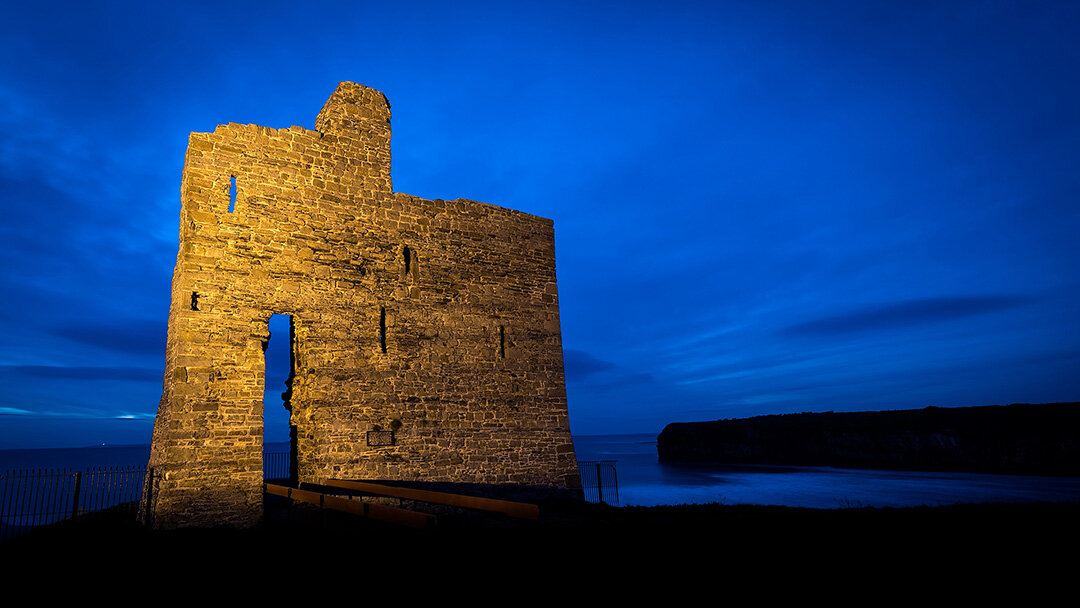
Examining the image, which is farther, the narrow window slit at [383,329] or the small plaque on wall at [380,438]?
the narrow window slit at [383,329]

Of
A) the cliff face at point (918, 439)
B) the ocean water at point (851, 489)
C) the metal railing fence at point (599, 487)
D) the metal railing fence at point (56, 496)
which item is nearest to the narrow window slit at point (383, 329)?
the metal railing fence at point (56, 496)

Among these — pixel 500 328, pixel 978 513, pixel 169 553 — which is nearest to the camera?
pixel 978 513

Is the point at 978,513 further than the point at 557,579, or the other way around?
the point at 978,513

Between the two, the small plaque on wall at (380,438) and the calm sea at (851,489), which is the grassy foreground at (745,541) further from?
the calm sea at (851,489)

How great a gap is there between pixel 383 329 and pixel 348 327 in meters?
0.71

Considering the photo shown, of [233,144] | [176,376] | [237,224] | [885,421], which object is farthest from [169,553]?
[885,421]

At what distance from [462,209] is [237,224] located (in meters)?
4.69

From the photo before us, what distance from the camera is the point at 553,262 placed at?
13906 millimetres

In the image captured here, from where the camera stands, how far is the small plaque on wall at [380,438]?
34.6 ft

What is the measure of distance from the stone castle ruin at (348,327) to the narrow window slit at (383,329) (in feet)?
0.11

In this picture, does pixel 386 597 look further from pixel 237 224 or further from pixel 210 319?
pixel 237 224

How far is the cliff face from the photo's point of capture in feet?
84.9

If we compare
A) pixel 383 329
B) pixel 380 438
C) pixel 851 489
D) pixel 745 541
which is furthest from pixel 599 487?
pixel 851 489

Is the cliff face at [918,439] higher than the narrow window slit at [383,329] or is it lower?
lower
